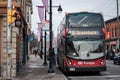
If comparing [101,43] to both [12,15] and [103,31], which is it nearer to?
[103,31]

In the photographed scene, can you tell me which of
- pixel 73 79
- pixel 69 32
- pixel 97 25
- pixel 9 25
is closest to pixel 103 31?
pixel 97 25

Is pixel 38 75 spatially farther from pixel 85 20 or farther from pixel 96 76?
pixel 85 20

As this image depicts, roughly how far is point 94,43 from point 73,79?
3.57 m

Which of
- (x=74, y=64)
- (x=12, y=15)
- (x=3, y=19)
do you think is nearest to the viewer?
(x=12, y=15)

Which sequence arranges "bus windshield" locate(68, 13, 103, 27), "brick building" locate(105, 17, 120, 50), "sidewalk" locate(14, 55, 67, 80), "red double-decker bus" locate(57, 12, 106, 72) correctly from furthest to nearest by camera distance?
"brick building" locate(105, 17, 120, 50)
"bus windshield" locate(68, 13, 103, 27)
"red double-decker bus" locate(57, 12, 106, 72)
"sidewalk" locate(14, 55, 67, 80)

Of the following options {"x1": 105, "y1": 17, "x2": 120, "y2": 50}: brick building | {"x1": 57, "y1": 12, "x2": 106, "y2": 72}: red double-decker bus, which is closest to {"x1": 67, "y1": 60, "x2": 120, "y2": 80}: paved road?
{"x1": 57, "y1": 12, "x2": 106, "y2": 72}: red double-decker bus

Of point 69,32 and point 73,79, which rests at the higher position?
point 69,32

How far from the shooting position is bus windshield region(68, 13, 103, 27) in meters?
28.5

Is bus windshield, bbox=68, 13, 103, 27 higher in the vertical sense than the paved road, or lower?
higher

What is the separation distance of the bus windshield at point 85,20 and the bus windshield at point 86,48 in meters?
1.11

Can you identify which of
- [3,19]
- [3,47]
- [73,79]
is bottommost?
[73,79]

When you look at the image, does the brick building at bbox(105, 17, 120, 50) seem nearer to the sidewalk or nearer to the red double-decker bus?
the sidewalk

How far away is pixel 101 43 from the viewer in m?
28.5

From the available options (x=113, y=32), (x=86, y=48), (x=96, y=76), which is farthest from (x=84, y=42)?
(x=113, y=32)
